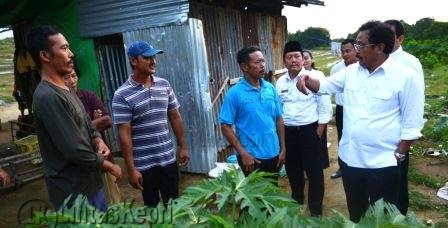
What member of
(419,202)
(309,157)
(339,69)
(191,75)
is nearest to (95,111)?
(191,75)

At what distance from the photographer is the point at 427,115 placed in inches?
387

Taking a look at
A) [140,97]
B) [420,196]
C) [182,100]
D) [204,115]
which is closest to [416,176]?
[420,196]

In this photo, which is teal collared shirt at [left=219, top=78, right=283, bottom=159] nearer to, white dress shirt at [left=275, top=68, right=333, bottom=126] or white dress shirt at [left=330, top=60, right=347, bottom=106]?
white dress shirt at [left=275, top=68, right=333, bottom=126]

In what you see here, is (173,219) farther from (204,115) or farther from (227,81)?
(227,81)

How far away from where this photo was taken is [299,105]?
4.26 m

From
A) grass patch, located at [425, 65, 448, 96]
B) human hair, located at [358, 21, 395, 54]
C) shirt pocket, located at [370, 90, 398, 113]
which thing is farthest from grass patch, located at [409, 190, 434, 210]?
grass patch, located at [425, 65, 448, 96]

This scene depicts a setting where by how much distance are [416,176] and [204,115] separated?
3333 millimetres

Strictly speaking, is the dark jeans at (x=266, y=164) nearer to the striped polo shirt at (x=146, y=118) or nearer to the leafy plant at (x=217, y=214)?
the striped polo shirt at (x=146, y=118)

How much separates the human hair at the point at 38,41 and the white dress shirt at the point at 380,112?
2082 mm

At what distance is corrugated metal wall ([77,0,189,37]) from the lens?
5.51 m

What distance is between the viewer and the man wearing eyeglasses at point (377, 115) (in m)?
2.59

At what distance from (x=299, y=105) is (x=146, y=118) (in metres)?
1.81

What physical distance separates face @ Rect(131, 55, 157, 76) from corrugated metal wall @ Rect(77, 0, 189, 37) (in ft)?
7.60

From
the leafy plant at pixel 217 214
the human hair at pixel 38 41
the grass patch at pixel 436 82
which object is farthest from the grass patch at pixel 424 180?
the grass patch at pixel 436 82
